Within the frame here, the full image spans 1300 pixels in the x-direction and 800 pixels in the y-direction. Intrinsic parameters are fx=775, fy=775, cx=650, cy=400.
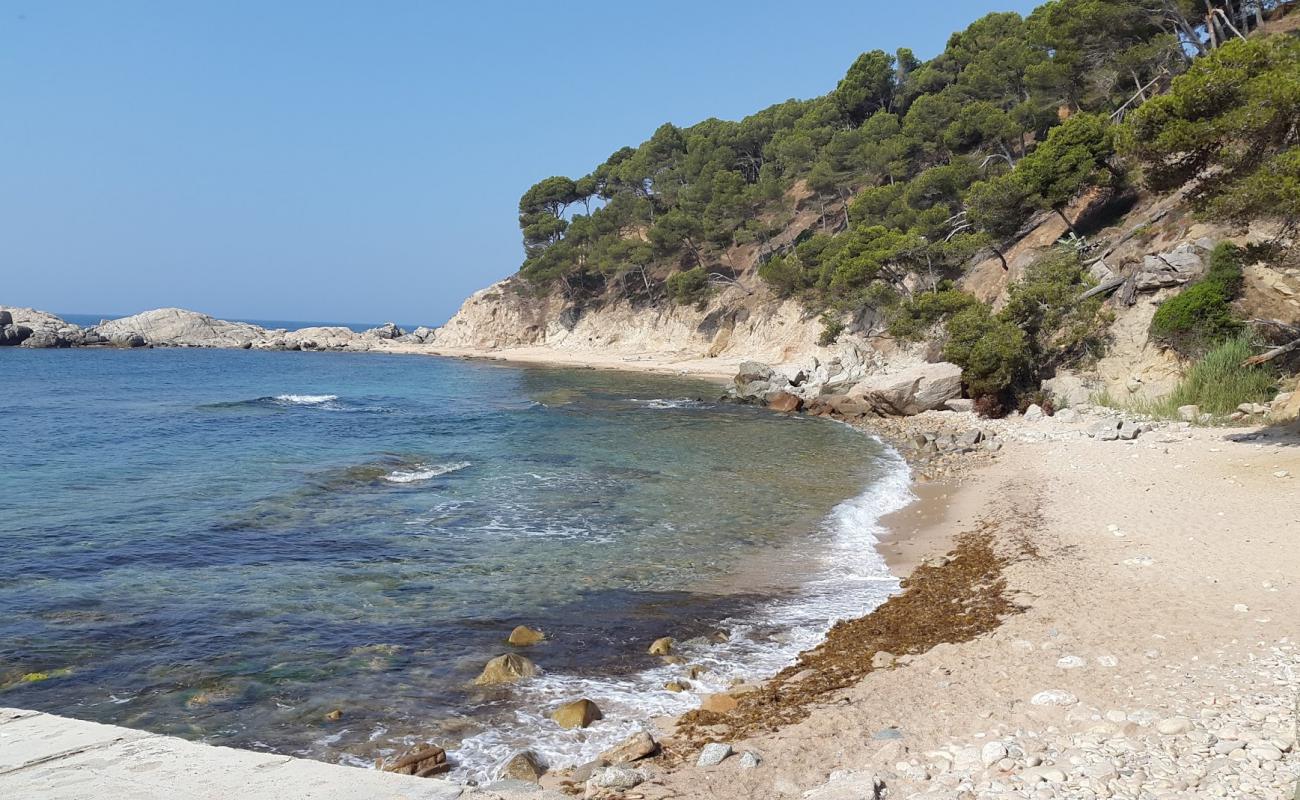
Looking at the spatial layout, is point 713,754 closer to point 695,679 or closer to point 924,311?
point 695,679

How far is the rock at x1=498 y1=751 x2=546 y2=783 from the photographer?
6211 millimetres

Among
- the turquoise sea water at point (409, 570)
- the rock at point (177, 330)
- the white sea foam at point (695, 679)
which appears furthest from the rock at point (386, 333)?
the white sea foam at point (695, 679)

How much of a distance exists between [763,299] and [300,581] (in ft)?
166

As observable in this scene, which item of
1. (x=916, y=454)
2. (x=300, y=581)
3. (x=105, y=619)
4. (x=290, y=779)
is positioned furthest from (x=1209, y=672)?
(x=916, y=454)

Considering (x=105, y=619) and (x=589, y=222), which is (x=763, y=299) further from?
(x=105, y=619)

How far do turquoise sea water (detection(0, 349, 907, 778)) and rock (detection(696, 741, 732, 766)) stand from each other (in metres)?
1.17

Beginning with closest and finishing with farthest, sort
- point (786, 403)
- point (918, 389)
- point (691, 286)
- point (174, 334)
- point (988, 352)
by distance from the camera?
point (988, 352) → point (918, 389) → point (786, 403) → point (691, 286) → point (174, 334)

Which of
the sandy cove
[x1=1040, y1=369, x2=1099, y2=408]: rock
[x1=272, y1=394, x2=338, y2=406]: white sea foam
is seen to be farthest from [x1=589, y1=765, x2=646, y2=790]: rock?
[x1=272, y1=394, x2=338, y2=406]: white sea foam

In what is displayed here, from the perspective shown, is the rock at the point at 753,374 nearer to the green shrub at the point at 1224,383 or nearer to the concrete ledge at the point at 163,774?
the green shrub at the point at 1224,383

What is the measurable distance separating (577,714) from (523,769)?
1003mm

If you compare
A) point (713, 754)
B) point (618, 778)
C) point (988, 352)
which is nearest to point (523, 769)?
point (618, 778)

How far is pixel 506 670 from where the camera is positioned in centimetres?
823

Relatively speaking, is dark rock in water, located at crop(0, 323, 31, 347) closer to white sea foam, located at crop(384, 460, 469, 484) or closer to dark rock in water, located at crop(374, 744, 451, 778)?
white sea foam, located at crop(384, 460, 469, 484)

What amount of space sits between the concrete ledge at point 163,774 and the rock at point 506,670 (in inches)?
122
